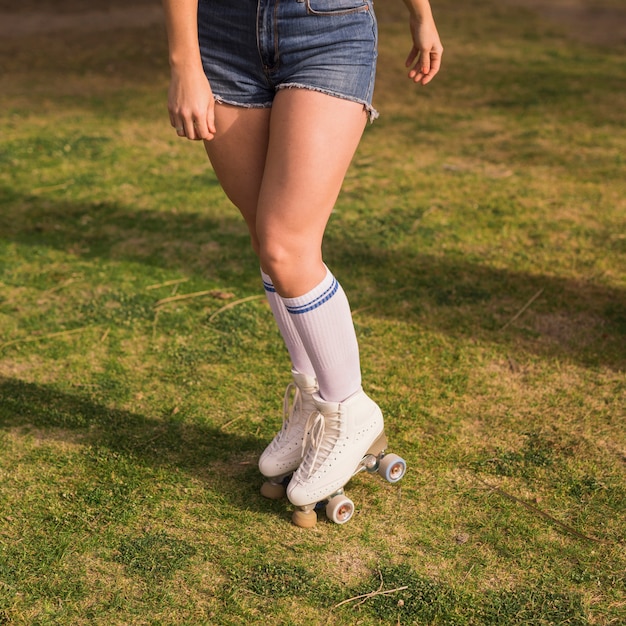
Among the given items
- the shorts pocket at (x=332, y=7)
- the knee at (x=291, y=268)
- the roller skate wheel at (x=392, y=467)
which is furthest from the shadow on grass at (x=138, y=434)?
the shorts pocket at (x=332, y=7)

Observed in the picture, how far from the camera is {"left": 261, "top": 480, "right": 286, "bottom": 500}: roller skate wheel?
8.39ft

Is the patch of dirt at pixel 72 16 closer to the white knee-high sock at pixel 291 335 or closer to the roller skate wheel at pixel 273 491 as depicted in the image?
the white knee-high sock at pixel 291 335

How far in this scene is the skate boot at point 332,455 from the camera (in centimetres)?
238

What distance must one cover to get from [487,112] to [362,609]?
18.1 feet

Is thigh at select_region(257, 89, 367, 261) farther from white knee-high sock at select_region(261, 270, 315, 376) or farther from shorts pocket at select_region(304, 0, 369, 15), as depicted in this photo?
white knee-high sock at select_region(261, 270, 315, 376)

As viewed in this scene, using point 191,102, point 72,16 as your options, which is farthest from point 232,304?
point 72,16

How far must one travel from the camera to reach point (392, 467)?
2553 mm

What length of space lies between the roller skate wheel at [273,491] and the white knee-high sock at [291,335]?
38 cm

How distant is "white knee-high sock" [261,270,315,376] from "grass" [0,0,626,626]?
17.4 inches

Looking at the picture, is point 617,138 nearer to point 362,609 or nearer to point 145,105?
point 145,105

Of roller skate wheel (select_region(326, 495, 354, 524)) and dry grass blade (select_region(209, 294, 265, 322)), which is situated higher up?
roller skate wheel (select_region(326, 495, 354, 524))

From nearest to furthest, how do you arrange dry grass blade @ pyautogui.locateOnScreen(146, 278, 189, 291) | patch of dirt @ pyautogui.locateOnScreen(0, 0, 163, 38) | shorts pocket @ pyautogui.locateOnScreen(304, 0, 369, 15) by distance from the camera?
shorts pocket @ pyautogui.locateOnScreen(304, 0, 369, 15) → dry grass blade @ pyautogui.locateOnScreen(146, 278, 189, 291) → patch of dirt @ pyautogui.locateOnScreen(0, 0, 163, 38)

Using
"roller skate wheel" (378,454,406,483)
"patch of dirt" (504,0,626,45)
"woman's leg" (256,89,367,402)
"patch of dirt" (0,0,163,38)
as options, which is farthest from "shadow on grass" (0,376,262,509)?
"patch of dirt" (504,0,626,45)

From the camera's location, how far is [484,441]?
9.33ft
